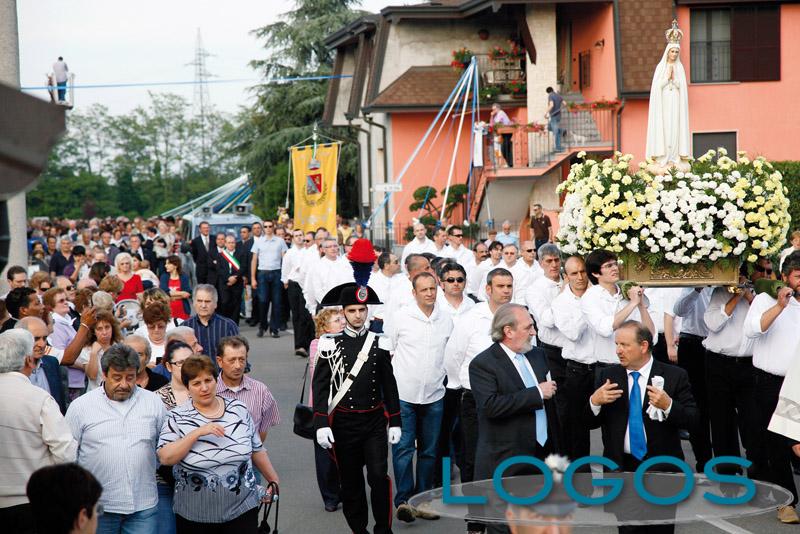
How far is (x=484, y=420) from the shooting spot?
7.59 meters

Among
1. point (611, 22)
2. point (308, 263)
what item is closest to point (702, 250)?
point (308, 263)

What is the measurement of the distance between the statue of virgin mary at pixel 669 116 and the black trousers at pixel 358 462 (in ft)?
10.6

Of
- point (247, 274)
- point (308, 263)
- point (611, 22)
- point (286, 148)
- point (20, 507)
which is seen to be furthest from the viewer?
point (286, 148)

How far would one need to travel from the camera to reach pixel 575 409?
988 centimetres

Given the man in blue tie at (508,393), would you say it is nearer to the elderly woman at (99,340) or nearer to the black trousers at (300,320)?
the elderly woman at (99,340)

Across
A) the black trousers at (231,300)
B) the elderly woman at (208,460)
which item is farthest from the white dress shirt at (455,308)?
the black trousers at (231,300)

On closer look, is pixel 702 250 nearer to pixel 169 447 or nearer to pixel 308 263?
pixel 169 447

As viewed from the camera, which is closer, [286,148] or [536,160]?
[536,160]

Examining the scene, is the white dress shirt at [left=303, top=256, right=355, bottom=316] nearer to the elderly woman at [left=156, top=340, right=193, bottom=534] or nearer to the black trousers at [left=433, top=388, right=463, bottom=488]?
the black trousers at [left=433, top=388, right=463, bottom=488]

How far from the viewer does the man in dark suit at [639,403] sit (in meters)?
7.21

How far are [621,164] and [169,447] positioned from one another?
4518 mm

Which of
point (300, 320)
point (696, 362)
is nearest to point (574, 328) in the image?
point (696, 362)

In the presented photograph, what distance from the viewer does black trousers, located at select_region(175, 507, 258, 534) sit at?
6742 millimetres

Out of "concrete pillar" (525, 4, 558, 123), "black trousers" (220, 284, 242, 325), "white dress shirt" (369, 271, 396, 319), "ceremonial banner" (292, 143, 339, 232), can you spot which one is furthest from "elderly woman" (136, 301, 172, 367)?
"concrete pillar" (525, 4, 558, 123)
